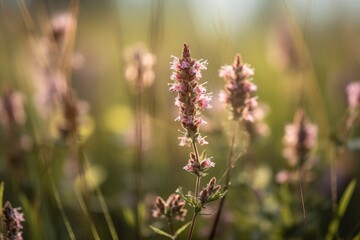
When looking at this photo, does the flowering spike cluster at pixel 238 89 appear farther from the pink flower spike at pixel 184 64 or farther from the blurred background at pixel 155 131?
the pink flower spike at pixel 184 64

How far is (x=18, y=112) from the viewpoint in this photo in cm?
264

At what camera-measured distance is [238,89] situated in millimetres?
1698

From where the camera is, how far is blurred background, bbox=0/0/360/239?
2.24 meters

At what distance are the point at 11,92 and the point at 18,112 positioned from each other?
9cm

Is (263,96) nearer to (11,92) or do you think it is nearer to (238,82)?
(11,92)

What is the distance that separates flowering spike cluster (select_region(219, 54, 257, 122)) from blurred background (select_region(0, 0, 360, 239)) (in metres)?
0.11

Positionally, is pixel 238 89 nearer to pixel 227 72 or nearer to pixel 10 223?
pixel 227 72

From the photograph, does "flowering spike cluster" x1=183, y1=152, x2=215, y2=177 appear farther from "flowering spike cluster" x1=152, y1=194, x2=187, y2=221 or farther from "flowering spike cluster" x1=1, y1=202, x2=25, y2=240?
"flowering spike cluster" x1=1, y1=202, x2=25, y2=240

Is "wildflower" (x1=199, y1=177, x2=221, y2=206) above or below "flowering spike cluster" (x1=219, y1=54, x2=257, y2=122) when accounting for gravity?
below

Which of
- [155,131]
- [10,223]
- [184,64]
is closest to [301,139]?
[184,64]

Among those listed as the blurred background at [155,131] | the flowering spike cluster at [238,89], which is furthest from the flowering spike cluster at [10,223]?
the flowering spike cluster at [238,89]

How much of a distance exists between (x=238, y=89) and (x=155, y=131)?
2.27m

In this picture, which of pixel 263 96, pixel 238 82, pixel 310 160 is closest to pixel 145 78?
pixel 238 82

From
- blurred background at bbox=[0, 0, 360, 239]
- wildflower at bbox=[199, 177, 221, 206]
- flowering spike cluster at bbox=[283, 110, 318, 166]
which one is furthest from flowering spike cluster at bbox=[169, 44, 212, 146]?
flowering spike cluster at bbox=[283, 110, 318, 166]
